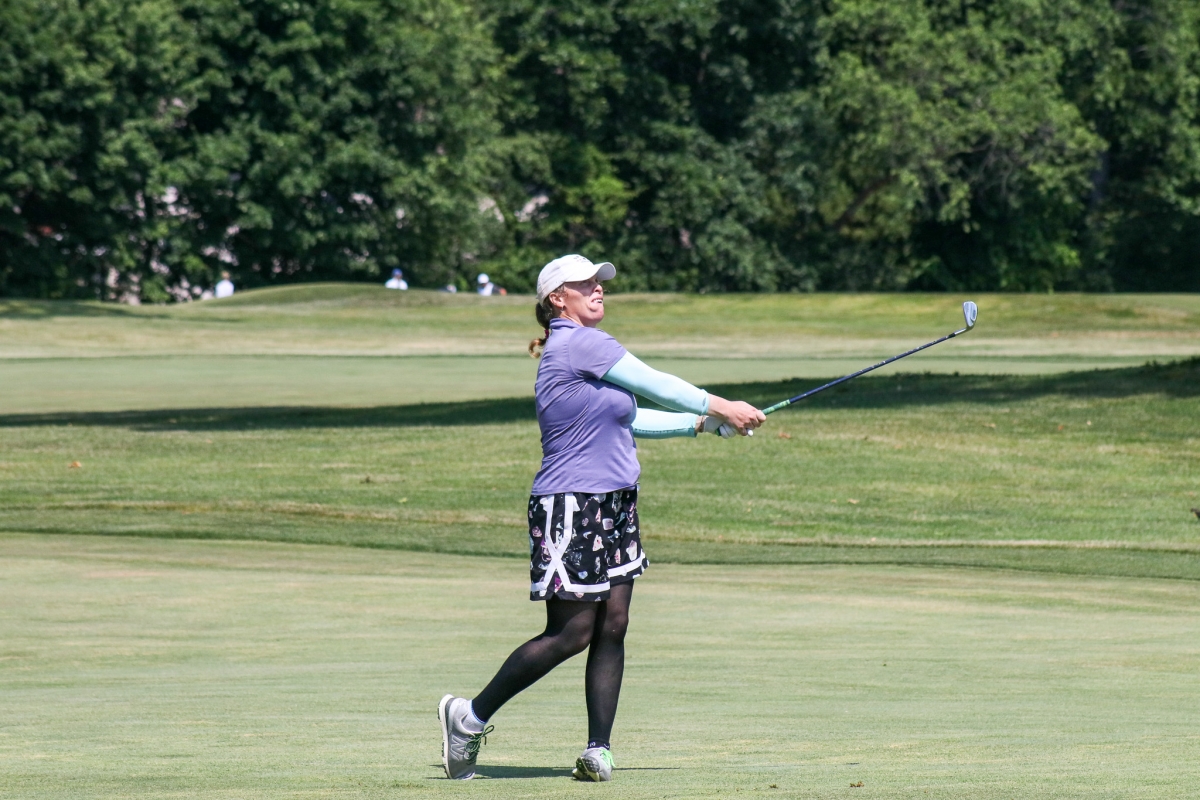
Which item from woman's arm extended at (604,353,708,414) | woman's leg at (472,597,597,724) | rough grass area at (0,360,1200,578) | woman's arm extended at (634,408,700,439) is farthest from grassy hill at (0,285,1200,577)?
woman's arm extended at (604,353,708,414)

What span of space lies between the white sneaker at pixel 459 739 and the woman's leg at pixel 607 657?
36 centimetres

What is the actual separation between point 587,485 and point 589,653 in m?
0.57

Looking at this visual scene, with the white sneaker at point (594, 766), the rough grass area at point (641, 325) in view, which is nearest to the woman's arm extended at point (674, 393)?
the white sneaker at point (594, 766)

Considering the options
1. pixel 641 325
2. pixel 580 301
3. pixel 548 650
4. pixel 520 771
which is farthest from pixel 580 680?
pixel 641 325

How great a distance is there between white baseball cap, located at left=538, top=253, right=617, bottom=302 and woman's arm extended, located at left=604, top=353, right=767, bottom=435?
311 millimetres

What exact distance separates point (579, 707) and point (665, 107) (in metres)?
55.1

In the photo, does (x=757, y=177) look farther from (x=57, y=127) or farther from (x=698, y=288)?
(x=57, y=127)

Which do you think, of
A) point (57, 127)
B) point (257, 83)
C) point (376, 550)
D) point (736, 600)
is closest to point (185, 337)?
point (57, 127)

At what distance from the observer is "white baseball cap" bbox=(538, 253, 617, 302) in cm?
601

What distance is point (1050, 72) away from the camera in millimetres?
55562

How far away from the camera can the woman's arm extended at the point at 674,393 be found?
5715 mm

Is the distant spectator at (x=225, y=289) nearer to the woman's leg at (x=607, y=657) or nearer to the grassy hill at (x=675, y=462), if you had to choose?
the grassy hill at (x=675, y=462)

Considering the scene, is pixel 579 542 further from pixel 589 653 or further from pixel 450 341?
pixel 450 341

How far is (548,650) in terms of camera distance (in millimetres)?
6039
